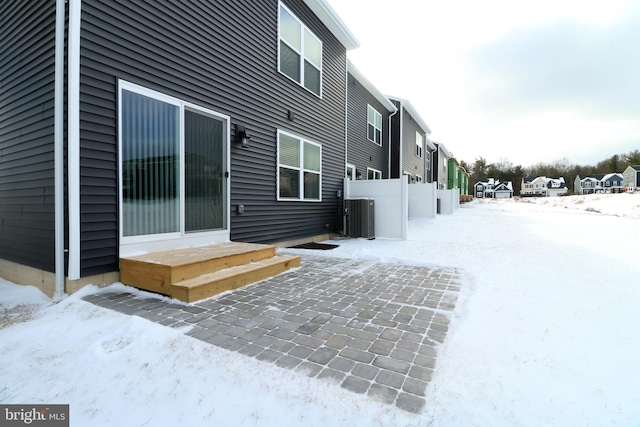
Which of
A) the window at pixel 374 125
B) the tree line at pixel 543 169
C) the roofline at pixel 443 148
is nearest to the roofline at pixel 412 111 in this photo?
the window at pixel 374 125

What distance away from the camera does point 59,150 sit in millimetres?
2896

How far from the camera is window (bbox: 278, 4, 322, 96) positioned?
600 cm

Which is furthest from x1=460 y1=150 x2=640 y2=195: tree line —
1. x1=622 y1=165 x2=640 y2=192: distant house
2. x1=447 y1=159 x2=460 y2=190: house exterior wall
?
x1=447 y1=159 x2=460 y2=190: house exterior wall

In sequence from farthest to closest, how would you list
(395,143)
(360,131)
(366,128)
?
(395,143)
(366,128)
(360,131)

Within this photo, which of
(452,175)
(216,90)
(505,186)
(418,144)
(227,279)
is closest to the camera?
(227,279)

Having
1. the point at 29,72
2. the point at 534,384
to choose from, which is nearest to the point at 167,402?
the point at 534,384

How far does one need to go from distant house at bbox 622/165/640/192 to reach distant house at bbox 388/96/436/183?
52551mm

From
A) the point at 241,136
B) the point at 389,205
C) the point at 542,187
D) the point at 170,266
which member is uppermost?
the point at 542,187

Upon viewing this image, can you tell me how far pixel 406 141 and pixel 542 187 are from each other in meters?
64.4

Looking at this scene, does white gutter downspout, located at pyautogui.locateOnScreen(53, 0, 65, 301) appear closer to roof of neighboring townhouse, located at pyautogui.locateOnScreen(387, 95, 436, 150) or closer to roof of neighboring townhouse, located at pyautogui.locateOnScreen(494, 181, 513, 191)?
roof of neighboring townhouse, located at pyautogui.locateOnScreen(387, 95, 436, 150)

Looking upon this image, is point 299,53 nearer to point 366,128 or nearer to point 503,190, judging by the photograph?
point 366,128

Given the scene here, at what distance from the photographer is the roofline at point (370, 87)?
941 centimetres

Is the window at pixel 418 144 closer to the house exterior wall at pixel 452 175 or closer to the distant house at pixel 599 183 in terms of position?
the house exterior wall at pixel 452 175

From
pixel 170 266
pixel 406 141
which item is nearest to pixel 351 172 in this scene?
pixel 406 141
